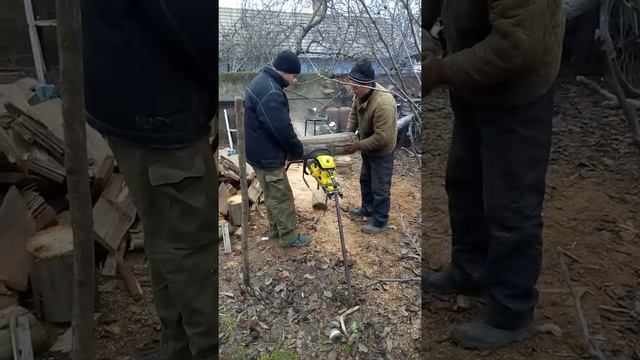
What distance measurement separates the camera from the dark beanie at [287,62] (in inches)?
42.0

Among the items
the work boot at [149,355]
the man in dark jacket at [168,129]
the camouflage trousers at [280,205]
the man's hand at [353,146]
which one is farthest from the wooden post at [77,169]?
the man's hand at [353,146]

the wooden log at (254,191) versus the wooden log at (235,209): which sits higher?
the wooden log at (254,191)

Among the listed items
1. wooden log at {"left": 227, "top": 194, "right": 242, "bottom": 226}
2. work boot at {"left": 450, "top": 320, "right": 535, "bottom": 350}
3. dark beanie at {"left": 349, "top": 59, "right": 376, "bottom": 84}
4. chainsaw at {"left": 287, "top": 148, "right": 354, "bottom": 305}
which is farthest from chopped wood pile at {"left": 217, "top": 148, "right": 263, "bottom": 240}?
work boot at {"left": 450, "top": 320, "right": 535, "bottom": 350}

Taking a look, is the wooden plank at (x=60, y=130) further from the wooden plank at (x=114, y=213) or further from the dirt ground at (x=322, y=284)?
the dirt ground at (x=322, y=284)

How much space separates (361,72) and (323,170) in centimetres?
27

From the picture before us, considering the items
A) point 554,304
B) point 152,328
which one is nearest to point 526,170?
point 554,304

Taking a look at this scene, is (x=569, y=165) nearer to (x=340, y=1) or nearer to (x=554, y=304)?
(x=554, y=304)

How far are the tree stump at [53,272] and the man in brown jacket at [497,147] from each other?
964 mm

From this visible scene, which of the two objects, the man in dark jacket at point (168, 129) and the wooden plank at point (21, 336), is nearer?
the man in dark jacket at point (168, 129)

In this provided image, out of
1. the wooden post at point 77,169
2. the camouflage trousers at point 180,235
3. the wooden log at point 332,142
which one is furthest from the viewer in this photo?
the wooden log at point 332,142

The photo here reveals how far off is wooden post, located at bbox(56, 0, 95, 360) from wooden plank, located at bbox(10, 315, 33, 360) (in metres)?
0.16

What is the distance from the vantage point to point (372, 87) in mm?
1134

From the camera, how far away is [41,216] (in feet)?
3.74

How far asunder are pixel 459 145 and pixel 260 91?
520 mm
